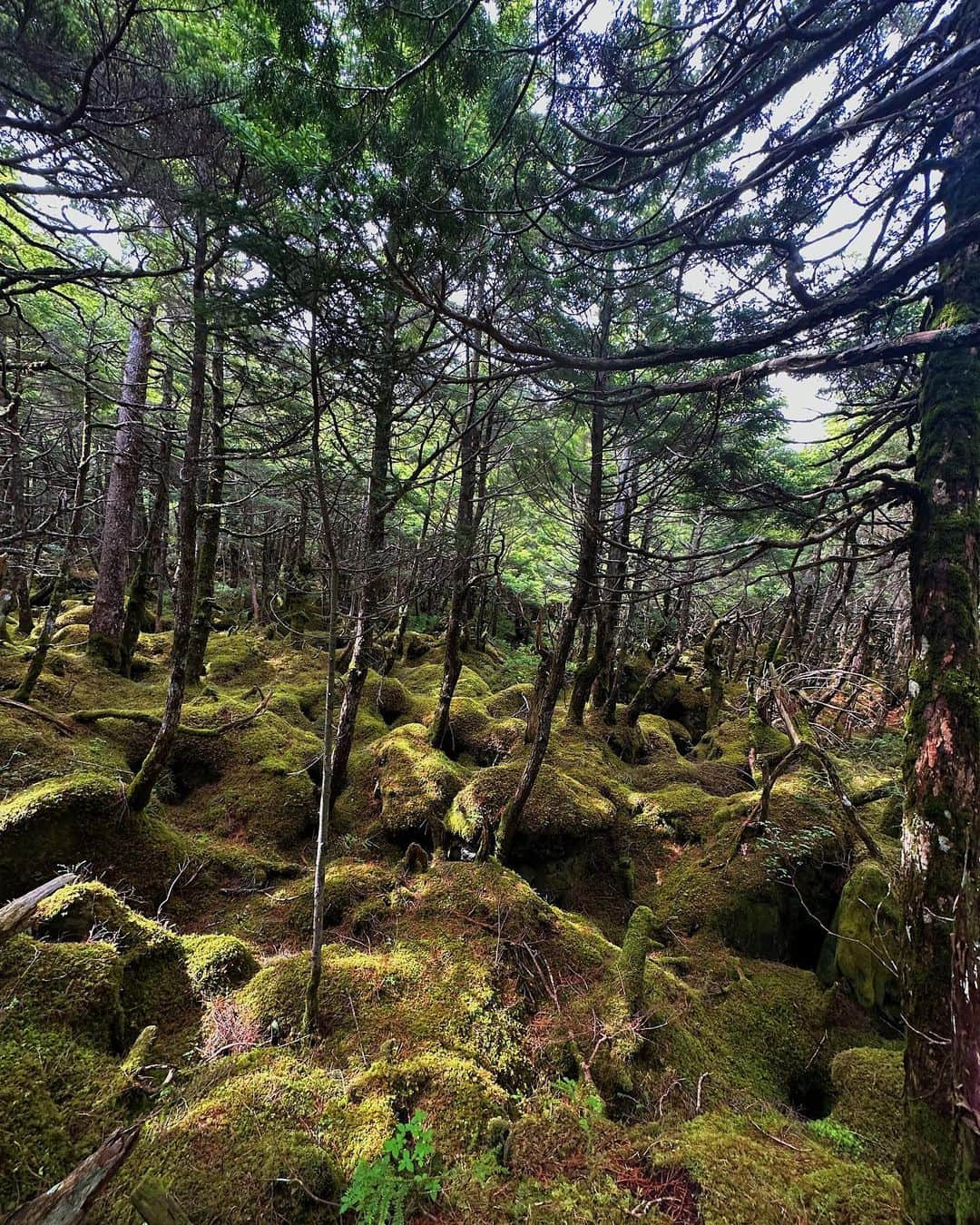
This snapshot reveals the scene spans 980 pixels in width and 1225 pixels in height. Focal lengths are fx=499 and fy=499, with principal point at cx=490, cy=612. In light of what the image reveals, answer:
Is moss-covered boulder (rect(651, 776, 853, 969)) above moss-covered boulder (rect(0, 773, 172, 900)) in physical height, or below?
below

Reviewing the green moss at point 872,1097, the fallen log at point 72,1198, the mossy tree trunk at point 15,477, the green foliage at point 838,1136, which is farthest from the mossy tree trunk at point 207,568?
the green moss at point 872,1097

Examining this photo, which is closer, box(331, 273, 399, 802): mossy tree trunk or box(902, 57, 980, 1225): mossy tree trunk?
box(902, 57, 980, 1225): mossy tree trunk

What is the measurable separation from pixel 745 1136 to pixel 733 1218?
2.38ft

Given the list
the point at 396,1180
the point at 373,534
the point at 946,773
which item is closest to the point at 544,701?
the point at 373,534

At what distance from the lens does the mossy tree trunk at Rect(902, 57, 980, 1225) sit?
231 centimetres

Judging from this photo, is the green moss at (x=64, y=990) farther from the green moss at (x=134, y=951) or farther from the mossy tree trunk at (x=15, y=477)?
the mossy tree trunk at (x=15, y=477)

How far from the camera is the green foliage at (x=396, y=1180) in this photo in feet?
7.99

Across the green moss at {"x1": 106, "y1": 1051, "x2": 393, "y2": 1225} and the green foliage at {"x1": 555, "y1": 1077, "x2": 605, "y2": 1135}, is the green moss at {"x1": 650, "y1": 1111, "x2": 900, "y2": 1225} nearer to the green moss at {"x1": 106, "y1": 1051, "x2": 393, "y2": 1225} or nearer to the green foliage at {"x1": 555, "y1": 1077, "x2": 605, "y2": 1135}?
the green foliage at {"x1": 555, "y1": 1077, "x2": 605, "y2": 1135}

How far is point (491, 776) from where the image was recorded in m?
6.58

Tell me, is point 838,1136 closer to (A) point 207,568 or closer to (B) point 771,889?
(B) point 771,889

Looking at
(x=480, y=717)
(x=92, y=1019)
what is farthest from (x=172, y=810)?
(x=480, y=717)

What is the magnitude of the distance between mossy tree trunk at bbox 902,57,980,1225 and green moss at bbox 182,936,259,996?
4180 millimetres

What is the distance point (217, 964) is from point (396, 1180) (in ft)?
6.59

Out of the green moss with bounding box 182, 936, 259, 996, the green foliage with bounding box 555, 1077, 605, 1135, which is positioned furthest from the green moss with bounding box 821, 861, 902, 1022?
the green moss with bounding box 182, 936, 259, 996
